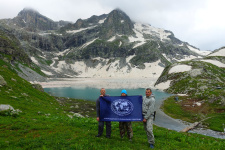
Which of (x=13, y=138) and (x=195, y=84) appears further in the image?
(x=195, y=84)

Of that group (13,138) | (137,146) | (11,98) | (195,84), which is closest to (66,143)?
(13,138)

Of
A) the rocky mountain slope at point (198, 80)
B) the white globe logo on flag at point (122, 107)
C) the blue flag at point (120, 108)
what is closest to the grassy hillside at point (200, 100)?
the rocky mountain slope at point (198, 80)

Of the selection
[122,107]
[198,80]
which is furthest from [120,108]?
[198,80]

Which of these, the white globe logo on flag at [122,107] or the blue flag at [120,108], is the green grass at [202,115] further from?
the white globe logo on flag at [122,107]

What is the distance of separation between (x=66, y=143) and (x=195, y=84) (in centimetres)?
9219

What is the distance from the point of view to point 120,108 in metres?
12.4

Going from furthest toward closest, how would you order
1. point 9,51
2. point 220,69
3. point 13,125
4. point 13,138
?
point 9,51 < point 220,69 < point 13,125 < point 13,138

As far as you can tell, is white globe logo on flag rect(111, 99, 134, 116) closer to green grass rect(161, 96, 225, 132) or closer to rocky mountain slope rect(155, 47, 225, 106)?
green grass rect(161, 96, 225, 132)

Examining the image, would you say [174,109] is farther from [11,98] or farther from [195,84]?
[11,98]

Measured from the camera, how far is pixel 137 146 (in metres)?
11.1

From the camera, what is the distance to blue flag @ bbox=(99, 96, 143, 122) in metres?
12.2

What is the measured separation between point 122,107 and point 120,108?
186 mm

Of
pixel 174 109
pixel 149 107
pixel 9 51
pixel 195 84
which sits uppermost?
pixel 9 51

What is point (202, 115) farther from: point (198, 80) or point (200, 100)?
point (198, 80)
